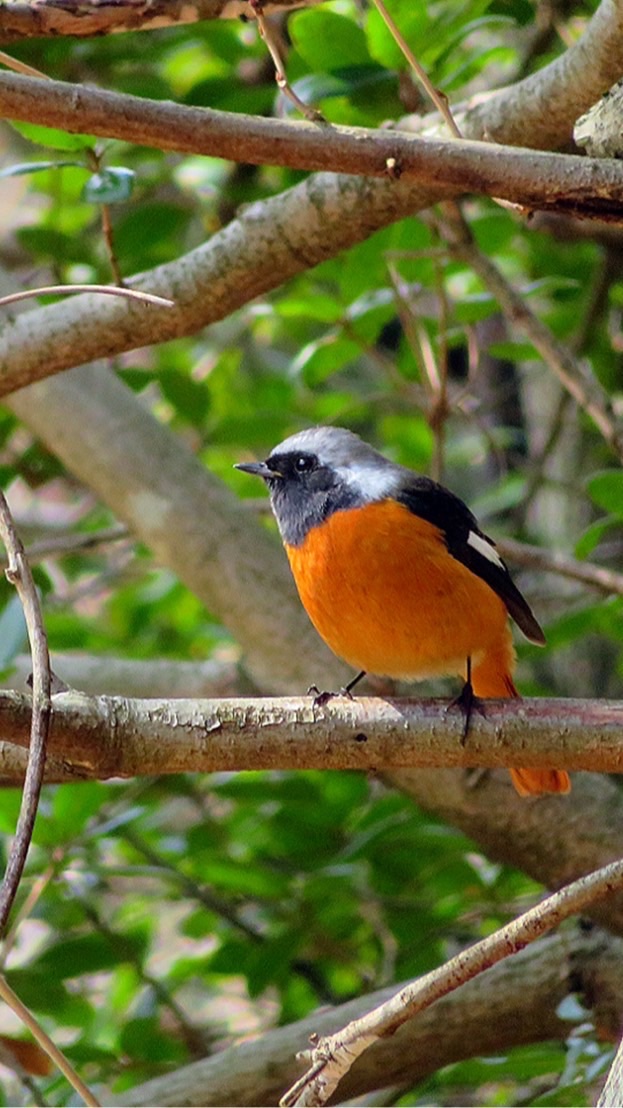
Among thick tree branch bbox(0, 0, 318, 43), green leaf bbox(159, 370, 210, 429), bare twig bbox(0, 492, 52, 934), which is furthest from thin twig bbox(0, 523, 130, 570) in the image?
bare twig bbox(0, 492, 52, 934)

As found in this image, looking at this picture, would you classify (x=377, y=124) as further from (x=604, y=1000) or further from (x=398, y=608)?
(x=604, y=1000)

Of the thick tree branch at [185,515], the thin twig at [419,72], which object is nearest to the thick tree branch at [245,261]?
the thin twig at [419,72]

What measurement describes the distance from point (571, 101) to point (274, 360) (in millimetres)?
4033

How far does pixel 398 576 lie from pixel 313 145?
126cm

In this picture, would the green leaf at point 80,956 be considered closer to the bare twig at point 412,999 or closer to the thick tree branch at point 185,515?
the thick tree branch at point 185,515

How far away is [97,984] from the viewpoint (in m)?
6.59

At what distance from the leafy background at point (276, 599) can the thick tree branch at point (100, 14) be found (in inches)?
17.2

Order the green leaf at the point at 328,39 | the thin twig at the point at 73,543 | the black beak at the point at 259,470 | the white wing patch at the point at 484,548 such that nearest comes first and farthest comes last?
the green leaf at the point at 328,39 → the white wing patch at the point at 484,548 → the black beak at the point at 259,470 → the thin twig at the point at 73,543

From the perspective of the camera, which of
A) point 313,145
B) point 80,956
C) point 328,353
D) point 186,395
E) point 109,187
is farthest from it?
point 186,395

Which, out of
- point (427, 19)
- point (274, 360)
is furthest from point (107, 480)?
point (274, 360)

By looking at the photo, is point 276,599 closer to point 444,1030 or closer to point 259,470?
point 259,470

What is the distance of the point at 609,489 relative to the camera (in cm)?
348

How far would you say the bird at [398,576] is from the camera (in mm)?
3174

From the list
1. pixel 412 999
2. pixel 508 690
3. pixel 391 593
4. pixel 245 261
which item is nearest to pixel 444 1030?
pixel 508 690
